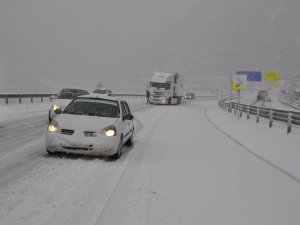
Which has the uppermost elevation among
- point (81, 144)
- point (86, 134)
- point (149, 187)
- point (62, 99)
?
point (62, 99)

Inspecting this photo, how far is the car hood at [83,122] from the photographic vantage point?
8.79 metres

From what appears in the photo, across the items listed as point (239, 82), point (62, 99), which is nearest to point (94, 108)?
point (62, 99)

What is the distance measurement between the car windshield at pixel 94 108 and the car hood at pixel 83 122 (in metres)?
0.44

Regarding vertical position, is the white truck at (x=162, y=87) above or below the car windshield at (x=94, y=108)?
below

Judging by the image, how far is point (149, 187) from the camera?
267 inches

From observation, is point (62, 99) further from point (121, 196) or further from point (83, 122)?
point (121, 196)

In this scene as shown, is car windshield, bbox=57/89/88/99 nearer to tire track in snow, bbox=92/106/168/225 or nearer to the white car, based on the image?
the white car

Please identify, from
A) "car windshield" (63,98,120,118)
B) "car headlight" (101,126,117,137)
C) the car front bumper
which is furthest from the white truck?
the car front bumper

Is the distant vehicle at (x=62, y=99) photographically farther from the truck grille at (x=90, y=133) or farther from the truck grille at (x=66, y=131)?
the truck grille at (x=90, y=133)

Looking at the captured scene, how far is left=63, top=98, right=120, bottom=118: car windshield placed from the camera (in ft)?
32.8

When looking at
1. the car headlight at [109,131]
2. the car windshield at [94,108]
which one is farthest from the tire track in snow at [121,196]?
the car windshield at [94,108]

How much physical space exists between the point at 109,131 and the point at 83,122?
628 mm

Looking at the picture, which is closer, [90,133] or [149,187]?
[149,187]

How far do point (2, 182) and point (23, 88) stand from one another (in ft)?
279
